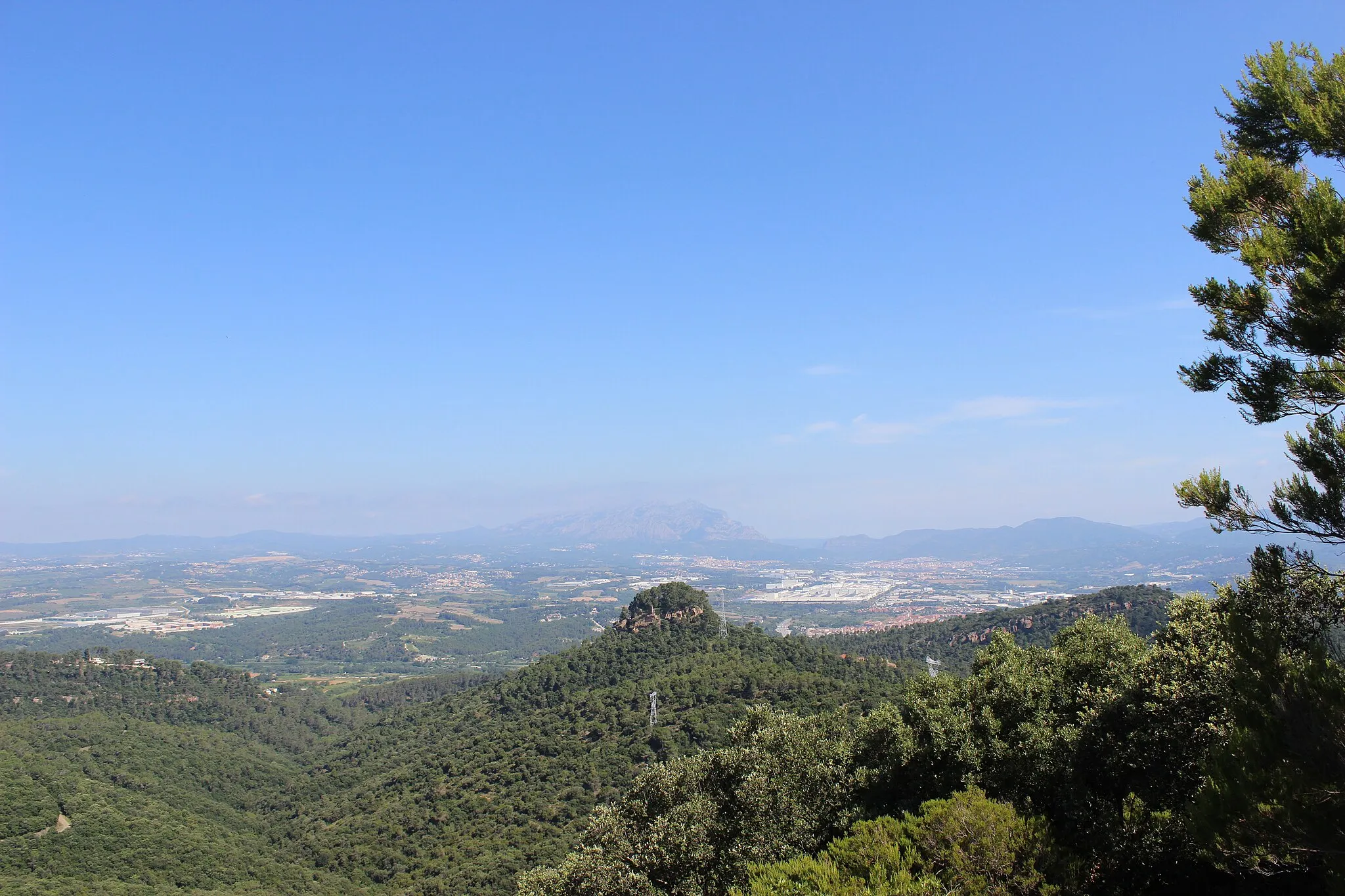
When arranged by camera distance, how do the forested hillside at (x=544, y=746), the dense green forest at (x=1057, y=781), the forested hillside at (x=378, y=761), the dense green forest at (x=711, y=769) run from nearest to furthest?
the dense green forest at (x=1057, y=781) < the dense green forest at (x=711, y=769) < the forested hillside at (x=544, y=746) < the forested hillside at (x=378, y=761)

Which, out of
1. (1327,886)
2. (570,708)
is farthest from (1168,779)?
(570,708)

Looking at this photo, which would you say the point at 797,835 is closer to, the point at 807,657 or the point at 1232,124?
the point at 1232,124

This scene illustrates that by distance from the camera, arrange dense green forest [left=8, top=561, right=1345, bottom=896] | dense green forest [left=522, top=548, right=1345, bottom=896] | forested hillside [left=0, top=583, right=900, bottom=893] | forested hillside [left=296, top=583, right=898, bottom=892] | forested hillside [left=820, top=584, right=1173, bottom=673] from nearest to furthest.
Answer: dense green forest [left=522, top=548, right=1345, bottom=896], dense green forest [left=8, top=561, right=1345, bottom=896], forested hillside [left=296, top=583, right=898, bottom=892], forested hillside [left=0, top=583, right=900, bottom=893], forested hillside [left=820, top=584, right=1173, bottom=673]

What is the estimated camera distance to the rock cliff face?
74250 millimetres

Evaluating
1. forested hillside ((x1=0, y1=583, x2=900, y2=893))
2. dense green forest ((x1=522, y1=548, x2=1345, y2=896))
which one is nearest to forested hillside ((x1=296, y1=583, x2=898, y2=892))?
forested hillside ((x1=0, y1=583, x2=900, y2=893))

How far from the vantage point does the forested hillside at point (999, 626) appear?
7644cm

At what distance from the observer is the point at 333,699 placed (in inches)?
4279

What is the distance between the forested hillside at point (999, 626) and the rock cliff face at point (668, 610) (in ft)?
54.7

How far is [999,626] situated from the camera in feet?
238

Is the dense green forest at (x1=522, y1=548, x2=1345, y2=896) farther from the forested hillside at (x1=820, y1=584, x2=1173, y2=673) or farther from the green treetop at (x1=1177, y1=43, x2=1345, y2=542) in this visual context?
the forested hillside at (x1=820, y1=584, x2=1173, y2=673)

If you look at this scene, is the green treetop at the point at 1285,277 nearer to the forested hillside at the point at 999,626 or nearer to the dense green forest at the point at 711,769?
the dense green forest at the point at 711,769

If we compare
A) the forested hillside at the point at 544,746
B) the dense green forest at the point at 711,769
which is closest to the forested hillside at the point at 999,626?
the dense green forest at the point at 711,769

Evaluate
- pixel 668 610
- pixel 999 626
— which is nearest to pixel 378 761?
pixel 668 610

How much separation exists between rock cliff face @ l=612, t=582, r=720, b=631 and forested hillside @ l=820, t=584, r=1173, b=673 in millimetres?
16673
